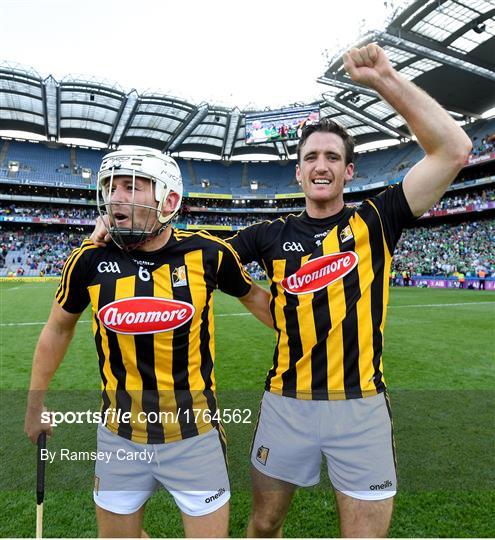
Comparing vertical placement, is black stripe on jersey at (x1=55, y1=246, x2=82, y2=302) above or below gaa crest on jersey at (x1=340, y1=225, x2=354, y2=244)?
below

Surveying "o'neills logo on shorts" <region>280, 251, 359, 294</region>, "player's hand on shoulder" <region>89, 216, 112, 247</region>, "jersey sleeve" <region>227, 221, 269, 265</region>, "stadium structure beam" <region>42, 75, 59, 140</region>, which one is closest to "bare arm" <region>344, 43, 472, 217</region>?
"o'neills logo on shorts" <region>280, 251, 359, 294</region>

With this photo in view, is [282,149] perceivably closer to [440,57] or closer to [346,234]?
[440,57]

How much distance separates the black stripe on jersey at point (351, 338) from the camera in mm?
2125

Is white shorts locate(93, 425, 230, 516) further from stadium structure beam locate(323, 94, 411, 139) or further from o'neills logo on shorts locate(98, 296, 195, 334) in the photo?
stadium structure beam locate(323, 94, 411, 139)

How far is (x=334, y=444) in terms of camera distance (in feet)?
6.66

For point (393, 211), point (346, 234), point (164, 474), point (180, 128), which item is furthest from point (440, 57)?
point (164, 474)

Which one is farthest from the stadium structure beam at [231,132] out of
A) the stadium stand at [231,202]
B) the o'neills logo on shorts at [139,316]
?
the o'neills logo on shorts at [139,316]

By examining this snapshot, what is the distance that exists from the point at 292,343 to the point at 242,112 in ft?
145

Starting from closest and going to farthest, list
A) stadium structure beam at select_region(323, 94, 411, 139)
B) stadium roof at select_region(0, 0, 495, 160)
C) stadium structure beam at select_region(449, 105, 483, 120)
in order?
stadium roof at select_region(0, 0, 495, 160), stadium structure beam at select_region(449, 105, 483, 120), stadium structure beam at select_region(323, 94, 411, 139)

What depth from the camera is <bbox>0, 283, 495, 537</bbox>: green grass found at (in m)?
2.80

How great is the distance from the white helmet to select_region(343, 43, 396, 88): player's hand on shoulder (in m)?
1.05

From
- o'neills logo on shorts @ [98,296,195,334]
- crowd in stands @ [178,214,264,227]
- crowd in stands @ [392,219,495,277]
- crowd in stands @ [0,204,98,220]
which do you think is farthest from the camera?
crowd in stands @ [178,214,264,227]

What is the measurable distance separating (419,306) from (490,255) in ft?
68.7

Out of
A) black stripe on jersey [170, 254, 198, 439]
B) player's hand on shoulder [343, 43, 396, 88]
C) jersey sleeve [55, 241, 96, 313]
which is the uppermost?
player's hand on shoulder [343, 43, 396, 88]
